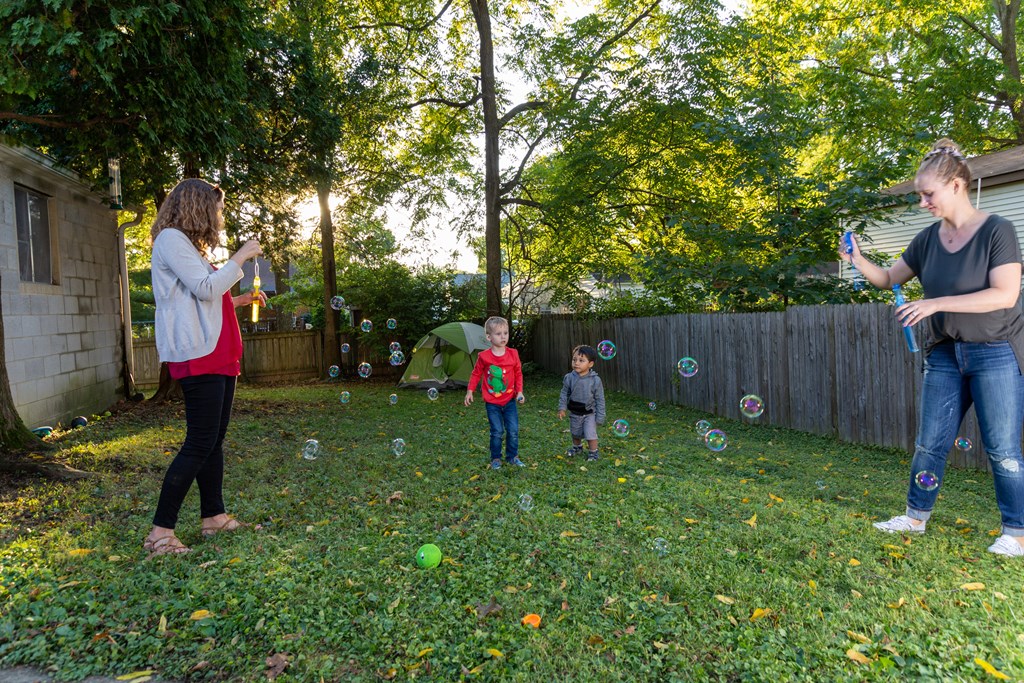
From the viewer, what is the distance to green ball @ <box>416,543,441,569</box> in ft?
11.0

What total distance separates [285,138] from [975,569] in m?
11.5

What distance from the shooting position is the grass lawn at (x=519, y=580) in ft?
7.95

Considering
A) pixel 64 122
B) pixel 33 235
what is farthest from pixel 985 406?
pixel 33 235

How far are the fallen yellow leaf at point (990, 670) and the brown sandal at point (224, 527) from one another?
383 centimetres

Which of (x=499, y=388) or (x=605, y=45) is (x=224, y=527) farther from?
(x=605, y=45)

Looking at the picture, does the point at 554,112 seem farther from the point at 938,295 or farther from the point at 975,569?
→ the point at 975,569

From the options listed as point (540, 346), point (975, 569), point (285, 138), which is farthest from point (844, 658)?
point (540, 346)

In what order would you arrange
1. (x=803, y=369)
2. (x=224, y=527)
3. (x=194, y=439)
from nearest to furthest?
(x=194, y=439), (x=224, y=527), (x=803, y=369)

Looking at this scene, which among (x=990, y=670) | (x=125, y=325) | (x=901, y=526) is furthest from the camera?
(x=125, y=325)

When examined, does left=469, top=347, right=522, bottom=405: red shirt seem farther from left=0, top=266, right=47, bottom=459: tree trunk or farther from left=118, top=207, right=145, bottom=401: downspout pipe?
left=118, top=207, right=145, bottom=401: downspout pipe

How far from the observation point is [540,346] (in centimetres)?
1694

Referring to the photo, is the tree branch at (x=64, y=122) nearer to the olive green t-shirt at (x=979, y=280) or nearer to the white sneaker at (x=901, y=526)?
the olive green t-shirt at (x=979, y=280)

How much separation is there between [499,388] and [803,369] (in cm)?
429

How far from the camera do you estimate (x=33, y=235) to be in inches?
318
